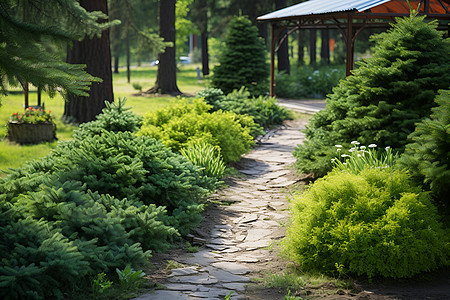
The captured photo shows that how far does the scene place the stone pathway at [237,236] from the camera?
4.39 meters

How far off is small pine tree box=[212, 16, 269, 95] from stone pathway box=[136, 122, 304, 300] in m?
7.88

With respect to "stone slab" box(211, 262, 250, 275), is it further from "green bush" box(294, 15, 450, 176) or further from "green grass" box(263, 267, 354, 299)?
"green bush" box(294, 15, 450, 176)

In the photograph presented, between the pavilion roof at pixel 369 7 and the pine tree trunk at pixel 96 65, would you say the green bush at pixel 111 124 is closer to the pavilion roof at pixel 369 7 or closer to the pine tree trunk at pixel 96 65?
the pine tree trunk at pixel 96 65

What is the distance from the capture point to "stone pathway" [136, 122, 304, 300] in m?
4.39

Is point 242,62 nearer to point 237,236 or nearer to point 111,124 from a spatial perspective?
point 111,124

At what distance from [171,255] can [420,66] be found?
14.5 ft

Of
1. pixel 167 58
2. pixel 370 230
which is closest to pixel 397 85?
pixel 370 230

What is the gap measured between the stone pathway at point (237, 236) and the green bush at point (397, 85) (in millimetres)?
1158

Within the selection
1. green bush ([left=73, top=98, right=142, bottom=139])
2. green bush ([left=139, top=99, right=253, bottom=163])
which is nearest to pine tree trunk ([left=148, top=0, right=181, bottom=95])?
green bush ([left=139, top=99, right=253, bottom=163])

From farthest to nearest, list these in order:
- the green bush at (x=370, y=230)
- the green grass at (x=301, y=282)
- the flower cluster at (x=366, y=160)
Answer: the flower cluster at (x=366, y=160), the green bush at (x=370, y=230), the green grass at (x=301, y=282)

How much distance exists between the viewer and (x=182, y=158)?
22.5 ft

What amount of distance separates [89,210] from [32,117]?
7455mm

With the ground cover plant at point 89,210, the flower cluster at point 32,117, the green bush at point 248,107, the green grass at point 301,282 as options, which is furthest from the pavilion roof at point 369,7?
the green grass at point 301,282

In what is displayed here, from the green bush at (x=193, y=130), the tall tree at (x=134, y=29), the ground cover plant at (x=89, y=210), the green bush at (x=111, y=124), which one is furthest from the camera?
the tall tree at (x=134, y=29)
